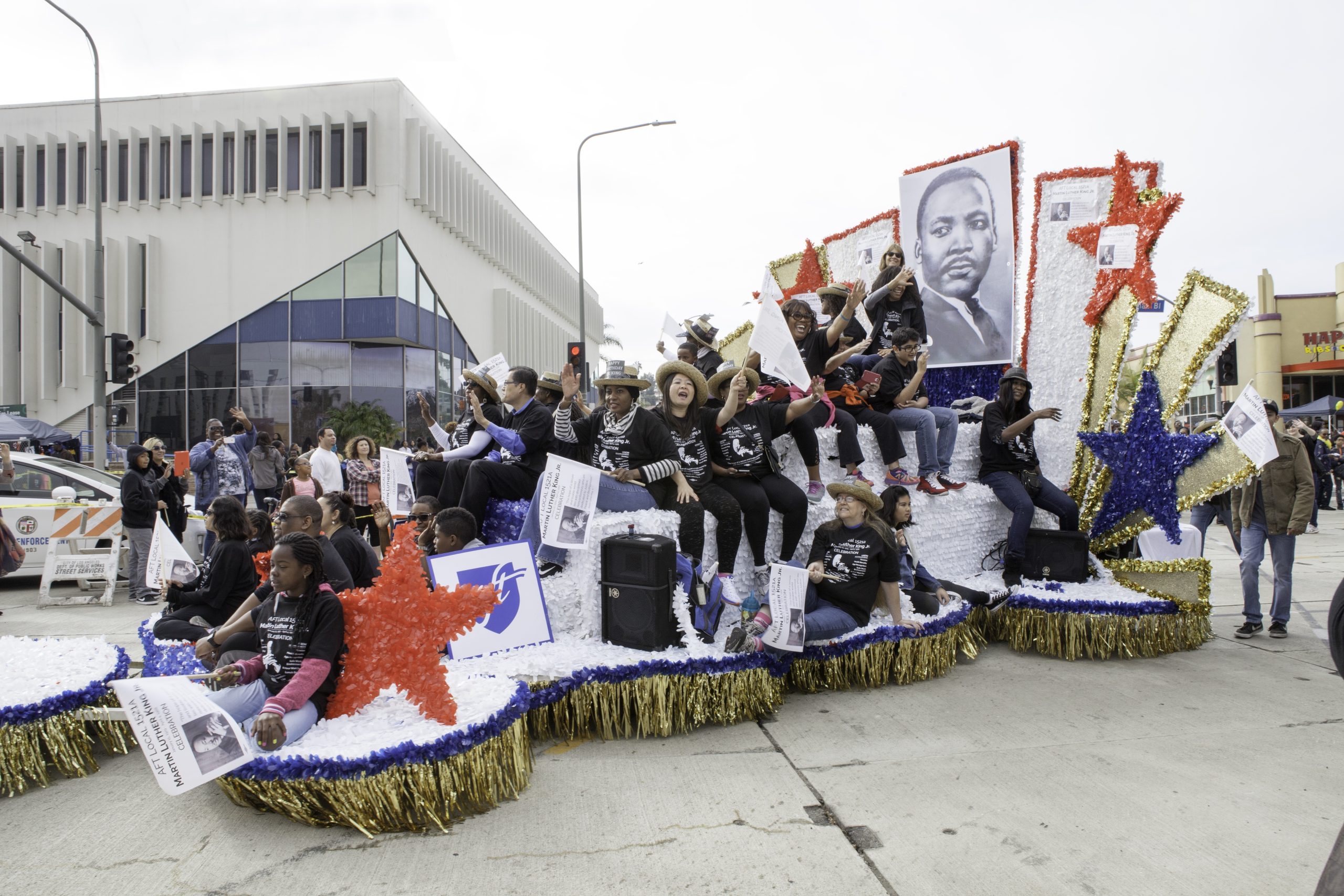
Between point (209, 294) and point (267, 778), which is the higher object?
point (209, 294)

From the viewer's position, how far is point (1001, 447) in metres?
6.48

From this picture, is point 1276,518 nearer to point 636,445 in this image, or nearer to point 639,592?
point 636,445

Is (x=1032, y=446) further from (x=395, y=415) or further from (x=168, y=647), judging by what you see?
(x=395, y=415)

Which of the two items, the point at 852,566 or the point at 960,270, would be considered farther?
the point at 960,270

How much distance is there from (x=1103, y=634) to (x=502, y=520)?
4.19m

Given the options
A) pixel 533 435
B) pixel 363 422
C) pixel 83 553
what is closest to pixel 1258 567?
pixel 533 435

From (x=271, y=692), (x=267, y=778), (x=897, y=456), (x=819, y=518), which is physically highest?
(x=897, y=456)

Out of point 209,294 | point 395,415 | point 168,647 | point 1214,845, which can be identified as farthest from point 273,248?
point 1214,845

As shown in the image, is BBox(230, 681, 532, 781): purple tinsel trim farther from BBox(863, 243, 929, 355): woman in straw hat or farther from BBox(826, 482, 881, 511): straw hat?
BBox(863, 243, 929, 355): woman in straw hat

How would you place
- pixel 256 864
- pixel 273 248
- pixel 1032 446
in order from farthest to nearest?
1. pixel 273 248
2. pixel 1032 446
3. pixel 256 864

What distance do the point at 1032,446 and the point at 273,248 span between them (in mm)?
24777

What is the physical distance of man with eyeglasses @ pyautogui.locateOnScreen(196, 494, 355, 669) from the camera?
3878 millimetres

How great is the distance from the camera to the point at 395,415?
26.0 m

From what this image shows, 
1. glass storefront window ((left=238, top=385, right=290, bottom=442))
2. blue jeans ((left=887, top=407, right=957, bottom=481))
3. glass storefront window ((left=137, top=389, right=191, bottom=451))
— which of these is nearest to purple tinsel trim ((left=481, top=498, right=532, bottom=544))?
blue jeans ((left=887, top=407, right=957, bottom=481))
